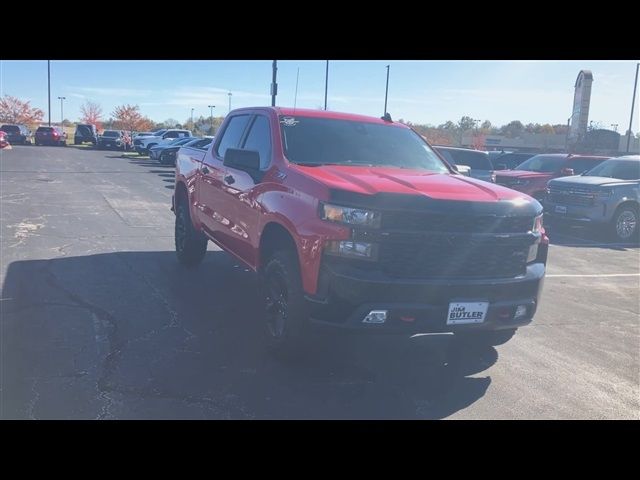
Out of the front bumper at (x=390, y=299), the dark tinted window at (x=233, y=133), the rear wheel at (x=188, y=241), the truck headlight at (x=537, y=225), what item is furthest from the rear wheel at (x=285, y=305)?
the rear wheel at (x=188, y=241)

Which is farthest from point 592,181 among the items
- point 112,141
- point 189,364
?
point 112,141

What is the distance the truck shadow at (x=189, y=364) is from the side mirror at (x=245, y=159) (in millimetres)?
1505

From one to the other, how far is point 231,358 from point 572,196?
10.9 meters

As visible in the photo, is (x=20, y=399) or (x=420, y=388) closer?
(x=20, y=399)

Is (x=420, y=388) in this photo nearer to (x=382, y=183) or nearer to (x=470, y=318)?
(x=470, y=318)

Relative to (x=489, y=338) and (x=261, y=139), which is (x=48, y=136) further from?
(x=489, y=338)

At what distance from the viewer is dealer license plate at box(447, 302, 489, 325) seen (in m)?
4.43

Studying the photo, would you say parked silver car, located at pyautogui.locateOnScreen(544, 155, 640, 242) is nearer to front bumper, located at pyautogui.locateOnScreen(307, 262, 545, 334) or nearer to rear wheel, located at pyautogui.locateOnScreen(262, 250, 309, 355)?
front bumper, located at pyautogui.locateOnScreen(307, 262, 545, 334)

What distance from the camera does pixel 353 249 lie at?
14.3ft

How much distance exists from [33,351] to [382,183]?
3.08 meters

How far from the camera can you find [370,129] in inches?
248

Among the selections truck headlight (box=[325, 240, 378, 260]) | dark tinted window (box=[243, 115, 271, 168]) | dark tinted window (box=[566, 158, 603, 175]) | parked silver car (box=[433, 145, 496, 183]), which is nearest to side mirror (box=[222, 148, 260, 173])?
dark tinted window (box=[243, 115, 271, 168])

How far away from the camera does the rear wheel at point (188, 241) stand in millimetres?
7961
